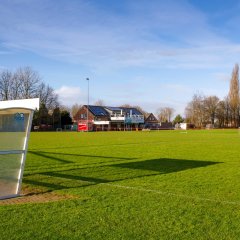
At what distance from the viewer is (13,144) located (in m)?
8.98

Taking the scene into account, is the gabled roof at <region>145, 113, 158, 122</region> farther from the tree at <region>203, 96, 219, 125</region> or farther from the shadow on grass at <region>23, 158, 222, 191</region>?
the shadow on grass at <region>23, 158, 222, 191</region>

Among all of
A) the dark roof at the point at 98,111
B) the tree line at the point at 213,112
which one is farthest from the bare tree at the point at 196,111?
the dark roof at the point at 98,111

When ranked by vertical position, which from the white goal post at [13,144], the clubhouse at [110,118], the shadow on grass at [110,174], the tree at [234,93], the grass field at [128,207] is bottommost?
the grass field at [128,207]

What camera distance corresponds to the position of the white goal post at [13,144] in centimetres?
880

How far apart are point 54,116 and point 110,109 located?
23458mm

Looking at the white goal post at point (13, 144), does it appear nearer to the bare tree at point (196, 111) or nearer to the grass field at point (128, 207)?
the grass field at point (128, 207)

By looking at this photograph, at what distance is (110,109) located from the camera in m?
116

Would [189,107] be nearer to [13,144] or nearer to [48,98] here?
[48,98]

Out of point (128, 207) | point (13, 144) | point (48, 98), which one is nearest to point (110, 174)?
point (13, 144)

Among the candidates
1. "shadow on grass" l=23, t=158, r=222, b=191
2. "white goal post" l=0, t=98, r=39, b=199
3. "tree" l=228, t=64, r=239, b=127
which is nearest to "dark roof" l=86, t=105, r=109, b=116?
"tree" l=228, t=64, r=239, b=127

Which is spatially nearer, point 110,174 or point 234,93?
point 110,174

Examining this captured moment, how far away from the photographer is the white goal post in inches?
347

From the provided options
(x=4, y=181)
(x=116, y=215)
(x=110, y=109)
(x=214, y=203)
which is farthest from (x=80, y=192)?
(x=110, y=109)

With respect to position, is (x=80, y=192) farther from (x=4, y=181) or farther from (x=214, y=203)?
(x=214, y=203)
